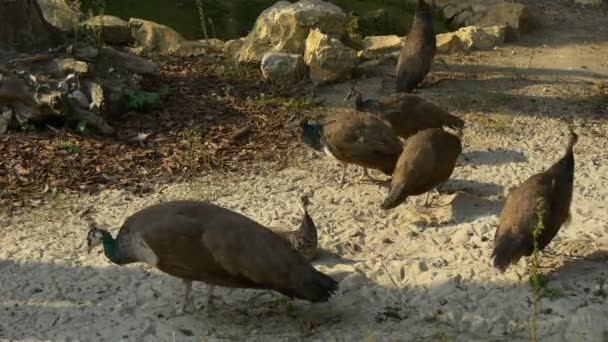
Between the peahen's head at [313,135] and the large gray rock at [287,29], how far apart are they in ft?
9.09

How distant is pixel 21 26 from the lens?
935 cm

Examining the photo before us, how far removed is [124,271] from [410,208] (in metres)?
2.39

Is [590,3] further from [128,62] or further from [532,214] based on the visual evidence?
[532,214]

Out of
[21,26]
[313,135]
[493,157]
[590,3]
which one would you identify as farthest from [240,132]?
[590,3]

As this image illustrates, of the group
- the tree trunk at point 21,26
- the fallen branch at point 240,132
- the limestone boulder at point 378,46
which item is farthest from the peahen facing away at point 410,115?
the tree trunk at point 21,26

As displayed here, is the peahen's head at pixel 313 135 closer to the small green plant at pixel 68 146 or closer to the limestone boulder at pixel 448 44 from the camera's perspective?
the small green plant at pixel 68 146

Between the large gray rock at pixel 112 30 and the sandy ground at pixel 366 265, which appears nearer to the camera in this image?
the sandy ground at pixel 366 265

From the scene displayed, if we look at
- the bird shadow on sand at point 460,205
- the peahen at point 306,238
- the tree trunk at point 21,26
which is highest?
the tree trunk at point 21,26

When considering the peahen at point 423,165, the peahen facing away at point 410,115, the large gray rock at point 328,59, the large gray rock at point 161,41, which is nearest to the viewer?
the peahen at point 423,165

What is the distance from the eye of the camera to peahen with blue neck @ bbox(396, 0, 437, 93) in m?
9.91

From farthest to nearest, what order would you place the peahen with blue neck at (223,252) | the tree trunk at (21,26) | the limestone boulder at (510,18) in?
the limestone boulder at (510,18) < the tree trunk at (21,26) < the peahen with blue neck at (223,252)

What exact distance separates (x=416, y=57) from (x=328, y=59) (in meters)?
1.00

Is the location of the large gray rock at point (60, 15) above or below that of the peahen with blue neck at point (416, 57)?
above

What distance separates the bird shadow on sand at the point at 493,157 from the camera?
8359 mm
